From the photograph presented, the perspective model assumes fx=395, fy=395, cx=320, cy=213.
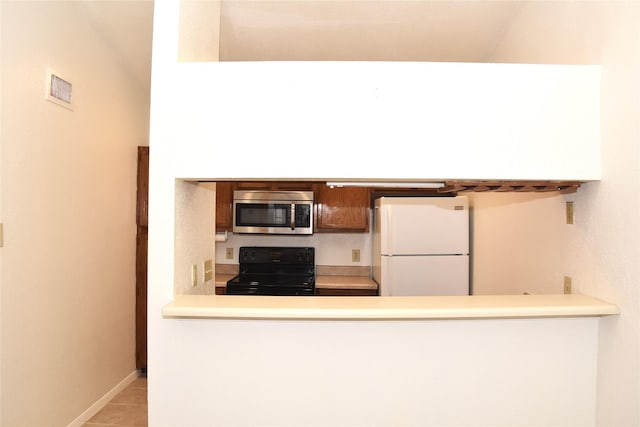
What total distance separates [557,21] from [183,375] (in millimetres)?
2604

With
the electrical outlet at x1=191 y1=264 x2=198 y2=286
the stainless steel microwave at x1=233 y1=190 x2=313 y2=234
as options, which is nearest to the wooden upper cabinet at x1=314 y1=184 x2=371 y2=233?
the stainless steel microwave at x1=233 y1=190 x2=313 y2=234

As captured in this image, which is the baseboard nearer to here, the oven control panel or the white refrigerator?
the oven control panel

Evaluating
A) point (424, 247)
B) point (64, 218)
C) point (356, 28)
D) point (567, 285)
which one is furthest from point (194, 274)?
point (424, 247)

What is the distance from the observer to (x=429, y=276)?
345 centimetres

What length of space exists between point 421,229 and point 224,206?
1896mm

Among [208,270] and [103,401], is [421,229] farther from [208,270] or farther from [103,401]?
[103,401]

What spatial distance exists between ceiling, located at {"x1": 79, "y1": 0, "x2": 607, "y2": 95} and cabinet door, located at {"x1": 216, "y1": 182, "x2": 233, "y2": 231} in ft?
4.14

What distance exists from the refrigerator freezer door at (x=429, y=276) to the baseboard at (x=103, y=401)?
7.73 feet

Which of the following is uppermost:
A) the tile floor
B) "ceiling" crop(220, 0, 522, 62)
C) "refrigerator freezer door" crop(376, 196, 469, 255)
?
"ceiling" crop(220, 0, 522, 62)

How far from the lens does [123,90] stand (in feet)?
10.9

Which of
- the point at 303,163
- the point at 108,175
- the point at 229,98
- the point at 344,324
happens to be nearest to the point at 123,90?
the point at 108,175

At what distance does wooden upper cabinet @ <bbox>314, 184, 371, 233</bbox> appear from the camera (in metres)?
3.86

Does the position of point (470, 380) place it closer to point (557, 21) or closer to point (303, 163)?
point (303, 163)

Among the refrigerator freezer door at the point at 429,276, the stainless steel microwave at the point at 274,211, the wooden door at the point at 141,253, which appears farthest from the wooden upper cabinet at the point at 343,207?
the wooden door at the point at 141,253
